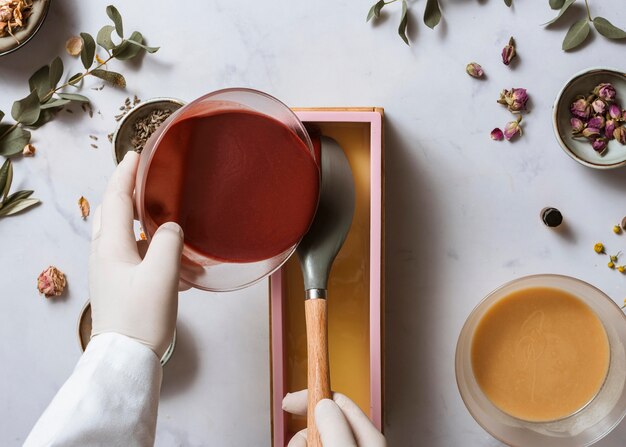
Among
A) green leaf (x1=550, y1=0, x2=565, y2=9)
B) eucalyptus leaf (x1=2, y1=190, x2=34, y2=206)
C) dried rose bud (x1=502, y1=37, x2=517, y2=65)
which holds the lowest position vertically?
eucalyptus leaf (x1=2, y1=190, x2=34, y2=206)

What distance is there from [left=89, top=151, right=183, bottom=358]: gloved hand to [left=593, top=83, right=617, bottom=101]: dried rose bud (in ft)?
2.07

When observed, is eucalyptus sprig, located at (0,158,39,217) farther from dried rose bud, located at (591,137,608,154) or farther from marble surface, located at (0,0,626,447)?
dried rose bud, located at (591,137,608,154)

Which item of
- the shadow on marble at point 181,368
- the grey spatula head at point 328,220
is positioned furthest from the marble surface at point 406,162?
the grey spatula head at point 328,220

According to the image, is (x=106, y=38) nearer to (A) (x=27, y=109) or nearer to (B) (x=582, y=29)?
(A) (x=27, y=109)

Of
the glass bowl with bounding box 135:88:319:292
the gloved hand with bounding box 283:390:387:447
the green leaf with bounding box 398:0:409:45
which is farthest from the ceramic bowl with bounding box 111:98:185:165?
the gloved hand with bounding box 283:390:387:447

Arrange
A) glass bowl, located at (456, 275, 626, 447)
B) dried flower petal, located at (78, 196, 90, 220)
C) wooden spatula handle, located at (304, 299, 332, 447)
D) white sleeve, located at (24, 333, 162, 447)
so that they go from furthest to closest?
dried flower petal, located at (78, 196, 90, 220) < glass bowl, located at (456, 275, 626, 447) < wooden spatula handle, located at (304, 299, 332, 447) < white sleeve, located at (24, 333, 162, 447)

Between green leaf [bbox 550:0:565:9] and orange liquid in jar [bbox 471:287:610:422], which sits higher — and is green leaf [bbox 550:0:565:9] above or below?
above

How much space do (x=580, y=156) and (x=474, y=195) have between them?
157 millimetres

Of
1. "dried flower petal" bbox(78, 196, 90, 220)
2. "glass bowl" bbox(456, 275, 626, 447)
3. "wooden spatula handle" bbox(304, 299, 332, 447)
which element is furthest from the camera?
"dried flower petal" bbox(78, 196, 90, 220)

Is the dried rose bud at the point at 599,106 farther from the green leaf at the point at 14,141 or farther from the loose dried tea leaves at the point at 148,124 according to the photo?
the green leaf at the point at 14,141

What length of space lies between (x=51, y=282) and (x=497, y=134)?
28.0 inches

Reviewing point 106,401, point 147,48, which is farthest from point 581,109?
point 106,401

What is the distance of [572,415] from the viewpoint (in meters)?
0.91

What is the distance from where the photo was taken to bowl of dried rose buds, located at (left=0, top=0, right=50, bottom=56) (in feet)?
3.04
